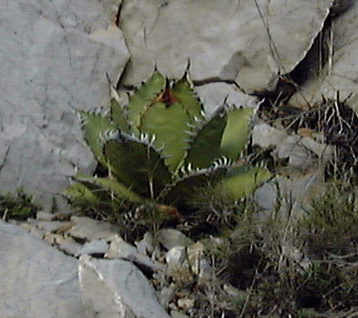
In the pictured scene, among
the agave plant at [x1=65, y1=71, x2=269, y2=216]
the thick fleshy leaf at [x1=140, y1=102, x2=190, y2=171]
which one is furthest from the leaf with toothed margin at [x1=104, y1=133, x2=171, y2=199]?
the thick fleshy leaf at [x1=140, y1=102, x2=190, y2=171]

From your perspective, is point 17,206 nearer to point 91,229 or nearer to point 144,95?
point 91,229

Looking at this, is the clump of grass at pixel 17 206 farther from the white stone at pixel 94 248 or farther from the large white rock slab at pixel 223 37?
the large white rock slab at pixel 223 37

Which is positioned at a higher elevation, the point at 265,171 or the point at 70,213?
the point at 265,171

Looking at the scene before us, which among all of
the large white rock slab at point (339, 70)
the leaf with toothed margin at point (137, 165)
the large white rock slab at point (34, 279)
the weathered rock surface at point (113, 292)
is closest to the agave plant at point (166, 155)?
the leaf with toothed margin at point (137, 165)

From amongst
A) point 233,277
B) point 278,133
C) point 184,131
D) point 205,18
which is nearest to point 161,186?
point 184,131

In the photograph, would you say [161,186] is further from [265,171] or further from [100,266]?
[100,266]

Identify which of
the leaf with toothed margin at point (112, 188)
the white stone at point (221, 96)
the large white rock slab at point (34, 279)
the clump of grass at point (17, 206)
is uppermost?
the white stone at point (221, 96)
